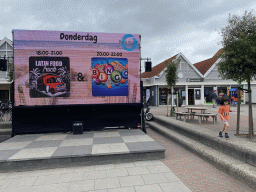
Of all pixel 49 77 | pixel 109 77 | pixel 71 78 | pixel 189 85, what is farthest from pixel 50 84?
pixel 189 85

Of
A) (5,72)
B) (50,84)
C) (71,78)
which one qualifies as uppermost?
(5,72)

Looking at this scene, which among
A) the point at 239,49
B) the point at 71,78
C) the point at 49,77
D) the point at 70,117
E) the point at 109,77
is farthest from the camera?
the point at 70,117

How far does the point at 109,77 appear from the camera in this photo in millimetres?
7285

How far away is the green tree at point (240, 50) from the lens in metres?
5.05

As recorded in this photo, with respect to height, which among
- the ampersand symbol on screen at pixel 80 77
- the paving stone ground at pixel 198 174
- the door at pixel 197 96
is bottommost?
the paving stone ground at pixel 198 174

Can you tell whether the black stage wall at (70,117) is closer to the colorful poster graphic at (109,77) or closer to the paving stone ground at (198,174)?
the colorful poster graphic at (109,77)

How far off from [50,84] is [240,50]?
21.3 feet

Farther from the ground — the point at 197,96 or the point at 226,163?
the point at 197,96

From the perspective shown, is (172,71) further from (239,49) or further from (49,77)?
(49,77)

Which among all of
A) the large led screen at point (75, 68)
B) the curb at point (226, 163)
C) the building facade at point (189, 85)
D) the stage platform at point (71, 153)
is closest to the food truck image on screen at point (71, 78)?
the large led screen at point (75, 68)

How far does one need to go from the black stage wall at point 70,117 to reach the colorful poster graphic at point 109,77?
59 cm

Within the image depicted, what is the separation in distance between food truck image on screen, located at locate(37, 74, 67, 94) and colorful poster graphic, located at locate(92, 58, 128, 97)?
1.26m

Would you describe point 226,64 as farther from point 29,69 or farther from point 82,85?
point 29,69

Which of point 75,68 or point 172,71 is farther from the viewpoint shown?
point 172,71
